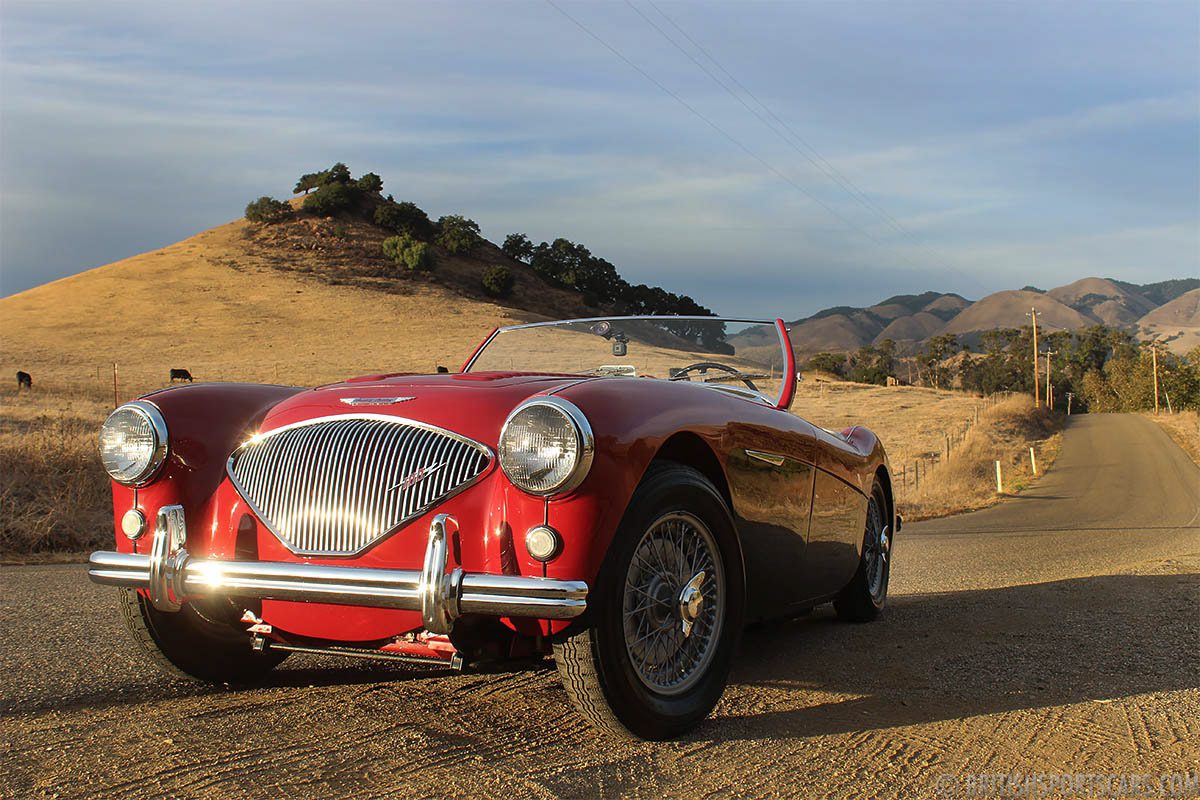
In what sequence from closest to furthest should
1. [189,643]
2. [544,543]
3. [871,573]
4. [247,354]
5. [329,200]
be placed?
[544,543]
[189,643]
[871,573]
[247,354]
[329,200]

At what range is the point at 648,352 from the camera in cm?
520

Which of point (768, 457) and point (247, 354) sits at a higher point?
point (247, 354)

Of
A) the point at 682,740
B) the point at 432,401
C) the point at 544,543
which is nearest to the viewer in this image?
the point at 544,543

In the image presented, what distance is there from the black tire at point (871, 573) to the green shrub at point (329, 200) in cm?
8927

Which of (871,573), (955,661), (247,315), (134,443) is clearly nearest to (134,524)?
(134,443)

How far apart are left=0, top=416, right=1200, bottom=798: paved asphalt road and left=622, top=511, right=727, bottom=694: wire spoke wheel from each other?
8.5 inches

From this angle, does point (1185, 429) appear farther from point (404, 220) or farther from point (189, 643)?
point (189, 643)

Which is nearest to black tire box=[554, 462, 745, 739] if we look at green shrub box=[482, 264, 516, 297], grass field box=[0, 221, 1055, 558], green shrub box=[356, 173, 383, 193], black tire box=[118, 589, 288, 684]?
black tire box=[118, 589, 288, 684]

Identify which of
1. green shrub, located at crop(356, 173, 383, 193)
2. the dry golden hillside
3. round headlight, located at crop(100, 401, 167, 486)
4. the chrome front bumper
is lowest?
the chrome front bumper

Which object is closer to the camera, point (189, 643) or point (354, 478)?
point (354, 478)

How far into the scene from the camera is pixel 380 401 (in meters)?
3.50

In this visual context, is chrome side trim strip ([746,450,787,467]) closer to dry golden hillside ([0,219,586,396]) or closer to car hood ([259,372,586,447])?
car hood ([259,372,586,447])

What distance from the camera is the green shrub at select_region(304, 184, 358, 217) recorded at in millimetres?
90188

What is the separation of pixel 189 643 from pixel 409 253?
79450mm
